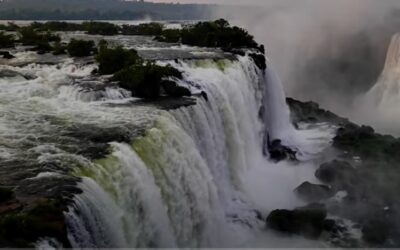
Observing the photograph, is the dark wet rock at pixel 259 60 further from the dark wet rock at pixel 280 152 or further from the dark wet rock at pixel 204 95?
the dark wet rock at pixel 204 95

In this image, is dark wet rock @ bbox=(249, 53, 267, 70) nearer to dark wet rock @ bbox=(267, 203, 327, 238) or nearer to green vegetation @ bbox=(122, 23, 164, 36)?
dark wet rock @ bbox=(267, 203, 327, 238)

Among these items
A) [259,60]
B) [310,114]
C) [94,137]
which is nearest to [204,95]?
[94,137]

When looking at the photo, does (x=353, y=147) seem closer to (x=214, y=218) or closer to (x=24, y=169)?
(x=214, y=218)

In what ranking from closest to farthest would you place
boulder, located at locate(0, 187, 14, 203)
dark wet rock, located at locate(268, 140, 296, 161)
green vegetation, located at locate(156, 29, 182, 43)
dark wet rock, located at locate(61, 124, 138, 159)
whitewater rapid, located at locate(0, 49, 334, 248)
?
boulder, located at locate(0, 187, 14, 203) → whitewater rapid, located at locate(0, 49, 334, 248) → dark wet rock, located at locate(61, 124, 138, 159) → dark wet rock, located at locate(268, 140, 296, 161) → green vegetation, located at locate(156, 29, 182, 43)

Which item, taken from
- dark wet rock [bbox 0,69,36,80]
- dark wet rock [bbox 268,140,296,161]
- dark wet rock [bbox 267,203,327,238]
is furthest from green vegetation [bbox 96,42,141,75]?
dark wet rock [bbox 268,140,296,161]

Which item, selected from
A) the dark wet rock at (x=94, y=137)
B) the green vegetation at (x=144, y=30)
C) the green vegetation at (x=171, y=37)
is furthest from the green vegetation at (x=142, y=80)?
the green vegetation at (x=144, y=30)

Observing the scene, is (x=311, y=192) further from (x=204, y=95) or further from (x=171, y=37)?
(x=171, y=37)

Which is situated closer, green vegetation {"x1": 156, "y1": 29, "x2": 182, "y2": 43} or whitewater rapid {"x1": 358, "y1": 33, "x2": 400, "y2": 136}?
green vegetation {"x1": 156, "y1": 29, "x2": 182, "y2": 43}
